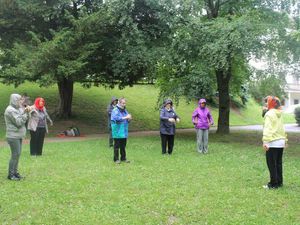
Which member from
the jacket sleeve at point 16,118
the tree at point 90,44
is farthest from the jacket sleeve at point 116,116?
the tree at point 90,44

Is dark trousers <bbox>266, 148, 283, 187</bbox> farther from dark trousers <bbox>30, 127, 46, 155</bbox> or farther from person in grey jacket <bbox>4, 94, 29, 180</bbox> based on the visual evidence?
dark trousers <bbox>30, 127, 46, 155</bbox>

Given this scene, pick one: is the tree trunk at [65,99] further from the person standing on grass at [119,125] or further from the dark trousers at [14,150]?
the dark trousers at [14,150]

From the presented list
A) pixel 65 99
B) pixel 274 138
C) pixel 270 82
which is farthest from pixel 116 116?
pixel 65 99

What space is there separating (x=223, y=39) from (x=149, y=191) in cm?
954

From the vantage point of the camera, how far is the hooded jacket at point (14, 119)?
9016mm

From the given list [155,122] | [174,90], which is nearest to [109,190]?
[174,90]

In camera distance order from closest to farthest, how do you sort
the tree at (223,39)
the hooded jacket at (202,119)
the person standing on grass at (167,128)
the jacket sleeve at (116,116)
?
the jacket sleeve at (116,116)
the person standing on grass at (167,128)
the hooded jacket at (202,119)
the tree at (223,39)

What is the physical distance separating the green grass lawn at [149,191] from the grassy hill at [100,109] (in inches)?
395

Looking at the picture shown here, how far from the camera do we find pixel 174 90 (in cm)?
1877

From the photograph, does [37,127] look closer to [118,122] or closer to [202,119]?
[118,122]

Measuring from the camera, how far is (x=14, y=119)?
9008 mm

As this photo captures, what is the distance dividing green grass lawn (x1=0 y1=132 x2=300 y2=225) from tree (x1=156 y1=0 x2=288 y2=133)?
4.76 m

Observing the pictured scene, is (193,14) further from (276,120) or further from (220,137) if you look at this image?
(276,120)

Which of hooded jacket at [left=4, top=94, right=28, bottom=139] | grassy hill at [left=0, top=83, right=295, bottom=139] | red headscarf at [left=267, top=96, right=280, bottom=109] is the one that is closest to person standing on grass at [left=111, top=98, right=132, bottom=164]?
hooded jacket at [left=4, top=94, right=28, bottom=139]
